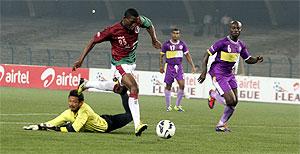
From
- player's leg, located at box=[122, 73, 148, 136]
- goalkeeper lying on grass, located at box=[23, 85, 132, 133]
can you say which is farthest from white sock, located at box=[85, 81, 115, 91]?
goalkeeper lying on grass, located at box=[23, 85, 132, 133]

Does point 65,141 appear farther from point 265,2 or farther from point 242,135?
point 265,2

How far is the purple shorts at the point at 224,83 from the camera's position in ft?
→ 56.9

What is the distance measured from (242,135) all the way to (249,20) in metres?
42.6

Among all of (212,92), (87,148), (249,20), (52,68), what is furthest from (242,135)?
(249,20)

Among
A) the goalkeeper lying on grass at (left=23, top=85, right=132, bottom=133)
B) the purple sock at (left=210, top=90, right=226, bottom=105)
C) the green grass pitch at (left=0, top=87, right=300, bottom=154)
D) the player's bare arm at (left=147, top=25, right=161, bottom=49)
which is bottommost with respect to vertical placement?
the green grass pitch at (left=0, top=87, right=300, bottom=154)

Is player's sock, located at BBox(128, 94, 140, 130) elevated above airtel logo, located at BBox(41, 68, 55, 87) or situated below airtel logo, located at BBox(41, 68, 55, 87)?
below

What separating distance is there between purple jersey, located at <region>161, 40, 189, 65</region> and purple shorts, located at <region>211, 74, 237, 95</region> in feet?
26.0

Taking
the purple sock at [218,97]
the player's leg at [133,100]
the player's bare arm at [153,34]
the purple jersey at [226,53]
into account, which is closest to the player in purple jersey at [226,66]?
the purple jersey at [226,53]

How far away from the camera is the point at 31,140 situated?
42.7 feet

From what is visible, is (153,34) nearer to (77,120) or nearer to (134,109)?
(134,109)

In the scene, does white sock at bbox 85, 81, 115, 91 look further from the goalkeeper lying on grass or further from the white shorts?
the goalkeeper lying on grass

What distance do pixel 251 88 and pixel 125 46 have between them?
20.5 m

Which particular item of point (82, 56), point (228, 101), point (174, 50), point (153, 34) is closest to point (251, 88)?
point (174, 50)

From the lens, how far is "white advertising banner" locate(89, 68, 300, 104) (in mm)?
34219
